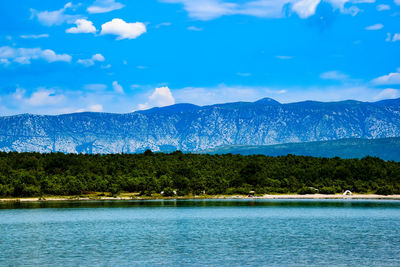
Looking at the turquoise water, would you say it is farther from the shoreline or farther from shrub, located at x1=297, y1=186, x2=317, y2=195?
shrub, located at x1=297, y1=186, x2=317, y2=195

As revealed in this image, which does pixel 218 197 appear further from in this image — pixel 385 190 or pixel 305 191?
pixel 385 190

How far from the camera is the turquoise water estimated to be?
144 feet

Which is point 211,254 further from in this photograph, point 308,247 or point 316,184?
point 316,184

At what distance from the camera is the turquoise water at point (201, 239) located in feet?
144

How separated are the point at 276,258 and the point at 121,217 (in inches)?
1935

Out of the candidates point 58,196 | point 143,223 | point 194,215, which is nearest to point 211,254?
point 143,223

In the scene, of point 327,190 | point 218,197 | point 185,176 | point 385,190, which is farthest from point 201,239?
point 385,190

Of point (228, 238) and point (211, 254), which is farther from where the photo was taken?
point (228, 238)

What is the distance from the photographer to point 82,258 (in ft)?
149

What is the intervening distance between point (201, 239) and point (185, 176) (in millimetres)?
98230

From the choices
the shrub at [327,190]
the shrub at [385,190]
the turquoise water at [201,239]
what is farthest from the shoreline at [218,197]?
the turquoise water at [201,239]

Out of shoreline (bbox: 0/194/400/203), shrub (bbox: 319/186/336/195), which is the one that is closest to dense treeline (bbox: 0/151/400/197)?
shrub (bbox: 319/186/336/195)

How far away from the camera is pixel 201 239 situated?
5838 centimetres

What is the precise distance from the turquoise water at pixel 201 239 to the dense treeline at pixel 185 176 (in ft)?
162
